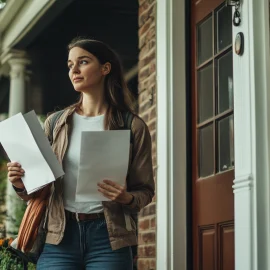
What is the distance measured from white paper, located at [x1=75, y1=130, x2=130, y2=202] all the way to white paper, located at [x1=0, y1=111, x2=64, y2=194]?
0.11 m

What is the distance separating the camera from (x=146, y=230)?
592cm

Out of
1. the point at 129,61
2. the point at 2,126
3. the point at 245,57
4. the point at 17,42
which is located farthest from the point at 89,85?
the point at 129,61

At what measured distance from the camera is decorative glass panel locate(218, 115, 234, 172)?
4.72 metres

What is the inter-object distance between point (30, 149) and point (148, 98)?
2.74m

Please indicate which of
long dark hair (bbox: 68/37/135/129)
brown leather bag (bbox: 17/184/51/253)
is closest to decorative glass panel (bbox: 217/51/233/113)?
long dark hair (bbox: 68/37/135/129)

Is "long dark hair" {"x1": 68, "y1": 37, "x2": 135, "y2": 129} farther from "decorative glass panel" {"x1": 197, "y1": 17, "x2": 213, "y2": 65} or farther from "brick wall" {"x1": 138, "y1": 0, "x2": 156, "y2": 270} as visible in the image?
"brick wall" {"x1": 138, "y1": 0, "x2": 156, "y2": 270}

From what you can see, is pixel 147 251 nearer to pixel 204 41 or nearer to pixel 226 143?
pixel 226 143

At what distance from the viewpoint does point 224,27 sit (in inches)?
198

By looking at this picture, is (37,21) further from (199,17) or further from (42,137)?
(42,137)

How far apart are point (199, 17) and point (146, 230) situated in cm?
160

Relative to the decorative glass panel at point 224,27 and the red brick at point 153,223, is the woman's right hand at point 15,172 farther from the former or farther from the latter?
the red brick at point 153,223

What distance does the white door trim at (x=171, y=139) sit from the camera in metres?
5.35

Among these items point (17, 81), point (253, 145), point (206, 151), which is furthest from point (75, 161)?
point (17, 81)

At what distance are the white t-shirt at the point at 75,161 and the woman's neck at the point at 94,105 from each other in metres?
0.03
